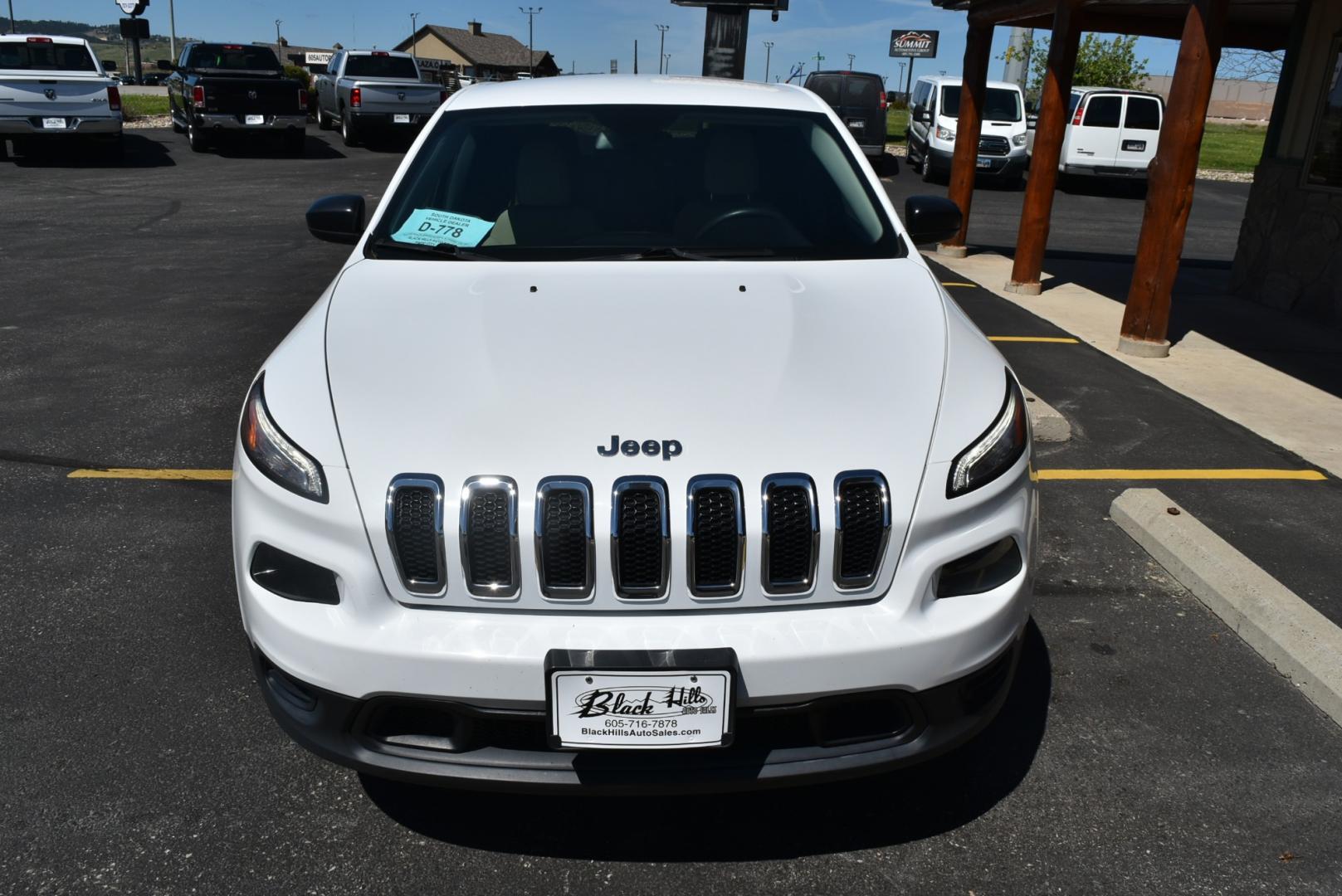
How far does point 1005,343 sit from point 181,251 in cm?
786

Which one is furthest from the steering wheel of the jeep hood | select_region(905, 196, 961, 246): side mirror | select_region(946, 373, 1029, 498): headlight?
select_region(946, 373, 1029, 498): headlight

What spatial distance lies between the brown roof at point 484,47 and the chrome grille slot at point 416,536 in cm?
10453

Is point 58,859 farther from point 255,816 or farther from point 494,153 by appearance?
point 494,153

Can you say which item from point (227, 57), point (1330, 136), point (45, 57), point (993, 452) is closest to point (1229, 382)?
point (1330, 136)

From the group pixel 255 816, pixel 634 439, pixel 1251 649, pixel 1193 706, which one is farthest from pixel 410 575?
pixel 1251 649

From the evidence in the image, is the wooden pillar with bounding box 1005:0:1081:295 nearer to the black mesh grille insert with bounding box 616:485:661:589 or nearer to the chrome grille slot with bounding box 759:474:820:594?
the chrome grille slot with bounding box 759:474:820:594

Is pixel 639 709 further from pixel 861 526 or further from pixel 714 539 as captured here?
pixel 861 526

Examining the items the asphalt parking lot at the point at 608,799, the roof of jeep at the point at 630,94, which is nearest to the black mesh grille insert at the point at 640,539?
the asphalt parking lot at the point at 608,799

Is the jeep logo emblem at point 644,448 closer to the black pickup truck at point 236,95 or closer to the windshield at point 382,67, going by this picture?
the black pickup truck at point 236,95

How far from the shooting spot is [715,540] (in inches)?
82.8

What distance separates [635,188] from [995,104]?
1844 centimetres

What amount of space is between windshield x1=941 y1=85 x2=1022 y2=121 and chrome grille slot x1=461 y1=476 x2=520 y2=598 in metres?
18.6

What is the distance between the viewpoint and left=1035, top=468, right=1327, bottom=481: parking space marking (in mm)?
4941

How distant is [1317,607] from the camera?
3729 millimetres
